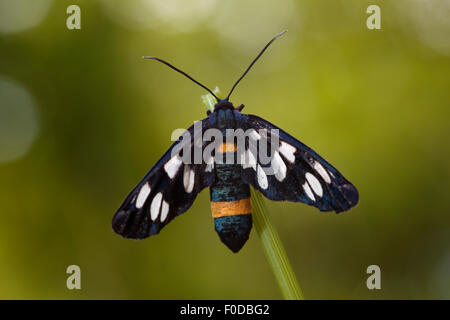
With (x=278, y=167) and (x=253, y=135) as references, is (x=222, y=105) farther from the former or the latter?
(x=278, y=167)

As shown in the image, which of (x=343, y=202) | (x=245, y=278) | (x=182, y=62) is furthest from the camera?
(x=182, y=62)

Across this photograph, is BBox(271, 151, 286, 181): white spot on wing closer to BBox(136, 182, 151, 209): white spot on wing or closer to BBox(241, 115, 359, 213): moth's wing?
BBox(241, 115, 359, 213): moth's wing

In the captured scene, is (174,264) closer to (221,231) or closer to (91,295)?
(91,295)

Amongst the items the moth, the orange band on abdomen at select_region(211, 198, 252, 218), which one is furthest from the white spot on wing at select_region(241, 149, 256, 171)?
the orange band on abdomen at select_region(211, 198, 252, 218)

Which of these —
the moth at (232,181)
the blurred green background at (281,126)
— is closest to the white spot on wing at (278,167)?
the moth at (232,181)

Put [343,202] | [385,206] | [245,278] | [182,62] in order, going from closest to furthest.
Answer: [343,202] < [385,206] < [245,278] < [182,62]

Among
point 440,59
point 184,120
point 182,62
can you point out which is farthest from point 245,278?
point 440,59
